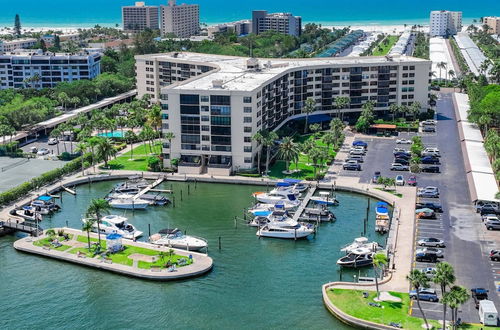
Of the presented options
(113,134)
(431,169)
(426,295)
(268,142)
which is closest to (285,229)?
(426,295)

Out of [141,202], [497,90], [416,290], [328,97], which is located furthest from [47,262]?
[497,90]

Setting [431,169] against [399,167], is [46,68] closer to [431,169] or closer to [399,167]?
[399,167]

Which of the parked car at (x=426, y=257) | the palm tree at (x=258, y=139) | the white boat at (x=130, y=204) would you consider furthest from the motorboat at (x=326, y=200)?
the white boat at (x=130, y=204)

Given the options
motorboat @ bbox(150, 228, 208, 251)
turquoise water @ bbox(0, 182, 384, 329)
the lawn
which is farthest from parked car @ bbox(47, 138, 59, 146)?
the lawn

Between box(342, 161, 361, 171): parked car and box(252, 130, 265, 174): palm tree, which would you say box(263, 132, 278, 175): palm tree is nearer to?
box(252, 130, 265, 174): palm tree

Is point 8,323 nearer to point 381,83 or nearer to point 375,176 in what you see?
point 375,176

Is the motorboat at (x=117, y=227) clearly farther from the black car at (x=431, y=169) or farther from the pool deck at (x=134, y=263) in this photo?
the black car at (x=431, y=169)

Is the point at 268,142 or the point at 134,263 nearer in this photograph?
the point at 134,263
